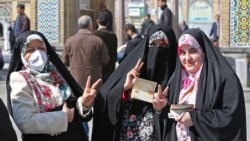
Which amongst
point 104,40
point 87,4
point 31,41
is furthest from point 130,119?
point 87,4

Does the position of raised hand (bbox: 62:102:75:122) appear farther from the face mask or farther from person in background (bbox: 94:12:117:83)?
person in background (bbox: 94:12:117:83)

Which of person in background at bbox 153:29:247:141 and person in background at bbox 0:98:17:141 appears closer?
person in background at bbox 0:98:17:141

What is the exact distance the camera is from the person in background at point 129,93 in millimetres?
3344

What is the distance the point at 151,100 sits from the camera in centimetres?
313

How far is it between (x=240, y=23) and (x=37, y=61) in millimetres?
10975

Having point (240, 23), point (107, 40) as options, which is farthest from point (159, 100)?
point (240, 23)

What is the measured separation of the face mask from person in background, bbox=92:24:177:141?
47 centimetres

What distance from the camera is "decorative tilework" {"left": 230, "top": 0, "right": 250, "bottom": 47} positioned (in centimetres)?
1350

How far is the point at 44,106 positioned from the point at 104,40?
4.11 metres

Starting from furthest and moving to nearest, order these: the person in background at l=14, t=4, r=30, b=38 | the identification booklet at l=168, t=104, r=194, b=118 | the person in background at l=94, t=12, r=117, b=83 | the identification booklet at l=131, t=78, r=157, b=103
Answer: the person in background at l=14, t=4, r=30, b=38, the person in background at l=94, t=12, r=117, b=83, the identification booklet at l=131, t=78, r=157, b=103, the identification booklet at l=168, t=104, r=194, b=118

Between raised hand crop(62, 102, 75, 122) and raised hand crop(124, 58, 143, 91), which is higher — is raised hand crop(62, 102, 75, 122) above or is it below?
below

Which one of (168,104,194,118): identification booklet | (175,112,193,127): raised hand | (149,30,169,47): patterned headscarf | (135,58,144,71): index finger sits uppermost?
(149,30,169,47): patterned headscarf

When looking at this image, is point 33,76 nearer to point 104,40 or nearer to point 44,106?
point 44,106

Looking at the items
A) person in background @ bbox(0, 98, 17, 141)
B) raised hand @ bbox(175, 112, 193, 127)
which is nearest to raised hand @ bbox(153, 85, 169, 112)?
raised hand @ bbox(175, 112, 193, 127)
